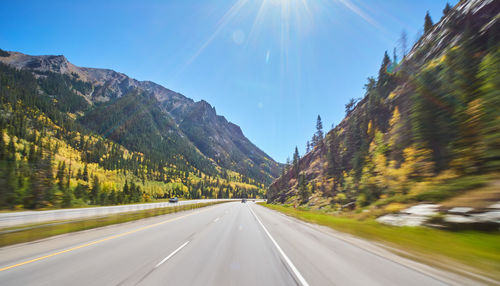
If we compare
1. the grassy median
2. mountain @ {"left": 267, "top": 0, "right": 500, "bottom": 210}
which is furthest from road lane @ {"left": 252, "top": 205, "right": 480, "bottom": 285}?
mountain @ {"left": 267, "top": 0, "right": 500, "bottom": 210}

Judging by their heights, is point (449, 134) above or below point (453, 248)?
above

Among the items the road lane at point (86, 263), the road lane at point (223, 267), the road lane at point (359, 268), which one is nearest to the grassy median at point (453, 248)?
the road lane at point (359, 268)

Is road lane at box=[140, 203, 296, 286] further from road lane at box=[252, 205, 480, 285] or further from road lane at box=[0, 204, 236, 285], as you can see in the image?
road lane at box=[252, 205, 480, 285]

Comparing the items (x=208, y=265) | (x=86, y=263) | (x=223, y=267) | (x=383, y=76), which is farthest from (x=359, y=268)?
(x=383, y=76)

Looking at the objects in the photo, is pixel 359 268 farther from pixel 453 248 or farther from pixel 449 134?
pixel 449 134

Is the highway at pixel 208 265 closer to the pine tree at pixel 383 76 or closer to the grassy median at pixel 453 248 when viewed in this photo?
the grassy median at pixel 453 248

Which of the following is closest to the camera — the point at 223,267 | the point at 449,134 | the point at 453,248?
the point at 223,267

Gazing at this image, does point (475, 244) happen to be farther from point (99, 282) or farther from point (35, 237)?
point (35, 237)

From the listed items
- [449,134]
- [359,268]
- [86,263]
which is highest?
[449,134]

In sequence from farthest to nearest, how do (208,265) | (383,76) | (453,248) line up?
(383,76) < (453,248) < (208,265)

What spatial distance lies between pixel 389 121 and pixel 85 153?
182 m

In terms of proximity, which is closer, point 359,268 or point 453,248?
point 359,268

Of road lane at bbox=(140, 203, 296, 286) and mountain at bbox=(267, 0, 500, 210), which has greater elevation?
mountain at bbox=(267, 0, 500, 210)

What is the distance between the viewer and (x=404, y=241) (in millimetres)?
8086
